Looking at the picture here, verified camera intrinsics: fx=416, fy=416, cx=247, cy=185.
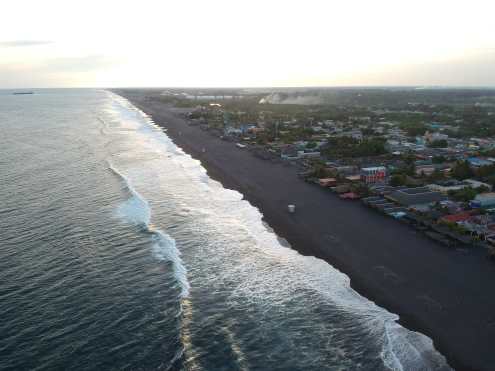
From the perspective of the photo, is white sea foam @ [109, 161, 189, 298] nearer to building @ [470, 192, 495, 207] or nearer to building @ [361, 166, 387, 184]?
building @ [361, 166, 387, 184]

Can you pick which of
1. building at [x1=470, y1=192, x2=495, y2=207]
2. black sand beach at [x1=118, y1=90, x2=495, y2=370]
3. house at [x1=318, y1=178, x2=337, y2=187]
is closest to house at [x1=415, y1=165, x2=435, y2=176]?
building at [x1=470, y1=192, x2=495, y2=207]

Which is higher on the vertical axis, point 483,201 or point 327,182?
point 483,201

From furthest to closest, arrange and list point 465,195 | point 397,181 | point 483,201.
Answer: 1. point 397,181
2. point 465,195
3. point 483,201

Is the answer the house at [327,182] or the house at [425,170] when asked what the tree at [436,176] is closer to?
the house at [425,170]

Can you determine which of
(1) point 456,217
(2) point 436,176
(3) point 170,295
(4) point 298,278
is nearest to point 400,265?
(4) point 298,278

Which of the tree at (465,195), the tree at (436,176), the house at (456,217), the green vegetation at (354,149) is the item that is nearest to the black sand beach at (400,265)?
the house at (456,217)

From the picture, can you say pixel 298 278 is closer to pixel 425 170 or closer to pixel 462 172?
pixel 462 172
